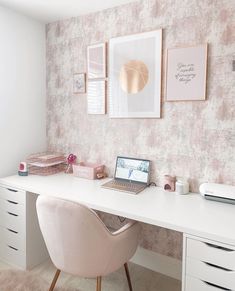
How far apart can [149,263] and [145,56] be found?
1767mm

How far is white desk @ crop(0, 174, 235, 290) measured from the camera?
134 cm

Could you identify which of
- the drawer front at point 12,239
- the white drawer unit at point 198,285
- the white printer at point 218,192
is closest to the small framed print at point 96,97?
the white printer at point 218,192

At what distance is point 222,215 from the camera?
151cm

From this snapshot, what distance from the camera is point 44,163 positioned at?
242 centimetres

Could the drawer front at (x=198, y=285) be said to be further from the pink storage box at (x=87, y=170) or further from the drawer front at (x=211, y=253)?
the pink storage box at (x=87, y=170)

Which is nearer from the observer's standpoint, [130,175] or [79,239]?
[79,239]

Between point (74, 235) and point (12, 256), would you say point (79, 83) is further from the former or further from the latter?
point (12, 256)

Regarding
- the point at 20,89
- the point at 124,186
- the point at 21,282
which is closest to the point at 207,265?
the point at 124,186

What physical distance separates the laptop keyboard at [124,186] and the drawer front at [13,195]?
2.19 feet

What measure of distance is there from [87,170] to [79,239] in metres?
0.94

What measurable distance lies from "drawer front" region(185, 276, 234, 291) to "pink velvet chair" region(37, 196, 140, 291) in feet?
1.38

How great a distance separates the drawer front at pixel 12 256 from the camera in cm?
215

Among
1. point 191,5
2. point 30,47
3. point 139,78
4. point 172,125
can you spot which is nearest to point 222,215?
point 172,125

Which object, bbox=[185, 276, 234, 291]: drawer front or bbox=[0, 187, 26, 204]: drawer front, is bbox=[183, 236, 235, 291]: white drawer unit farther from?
bbox=[0, 187, 26, 204]: drawer front
